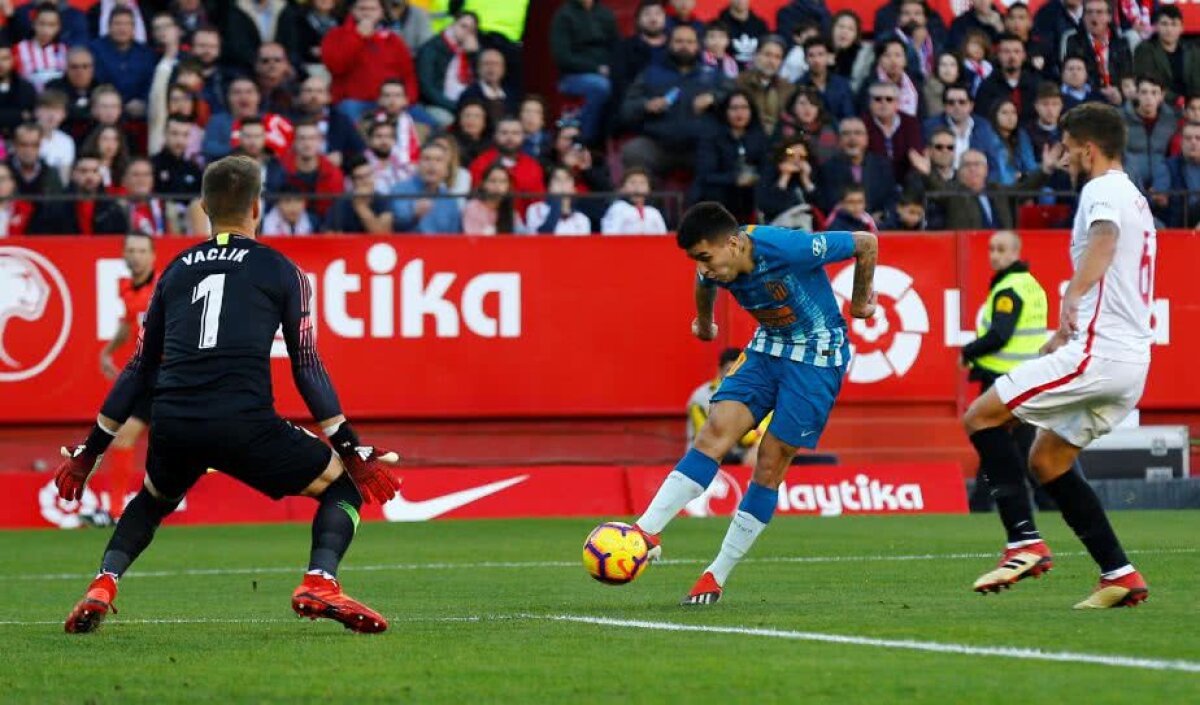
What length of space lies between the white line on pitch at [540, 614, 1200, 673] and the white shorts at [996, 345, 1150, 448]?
1707 millimetres

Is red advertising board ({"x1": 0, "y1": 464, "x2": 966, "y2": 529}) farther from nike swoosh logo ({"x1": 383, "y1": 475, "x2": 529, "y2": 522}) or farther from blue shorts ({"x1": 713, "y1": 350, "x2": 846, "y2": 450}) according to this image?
blue shorts ({"x1": 713, "y1": 350, "x2": 846, "y2": 450})

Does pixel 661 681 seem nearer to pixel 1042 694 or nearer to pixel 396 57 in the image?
pixel 1042 694

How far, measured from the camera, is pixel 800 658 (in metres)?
7.81

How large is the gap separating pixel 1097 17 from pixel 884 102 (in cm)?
346

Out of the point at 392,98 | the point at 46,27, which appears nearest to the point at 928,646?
the point at 392,98

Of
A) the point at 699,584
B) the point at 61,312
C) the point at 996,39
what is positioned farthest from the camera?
the point at 996,39

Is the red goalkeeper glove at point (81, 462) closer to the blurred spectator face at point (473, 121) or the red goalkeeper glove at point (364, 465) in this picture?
the red goalkeeper glove at point (364, 465)

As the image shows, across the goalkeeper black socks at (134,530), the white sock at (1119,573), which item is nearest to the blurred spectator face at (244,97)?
the goalkeeper black socks at (134,530)

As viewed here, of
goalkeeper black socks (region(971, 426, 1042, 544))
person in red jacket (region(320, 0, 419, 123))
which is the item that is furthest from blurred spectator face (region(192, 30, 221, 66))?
goalkeeper black socks (region(971, 426, 1042, 544))

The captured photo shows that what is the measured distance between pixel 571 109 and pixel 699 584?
12667mm

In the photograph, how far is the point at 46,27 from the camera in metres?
21.4

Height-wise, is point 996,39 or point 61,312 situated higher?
point 996,39

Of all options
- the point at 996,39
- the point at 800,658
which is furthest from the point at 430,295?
the point at 800,658

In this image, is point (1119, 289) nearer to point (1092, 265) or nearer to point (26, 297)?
point (1092, 265)
